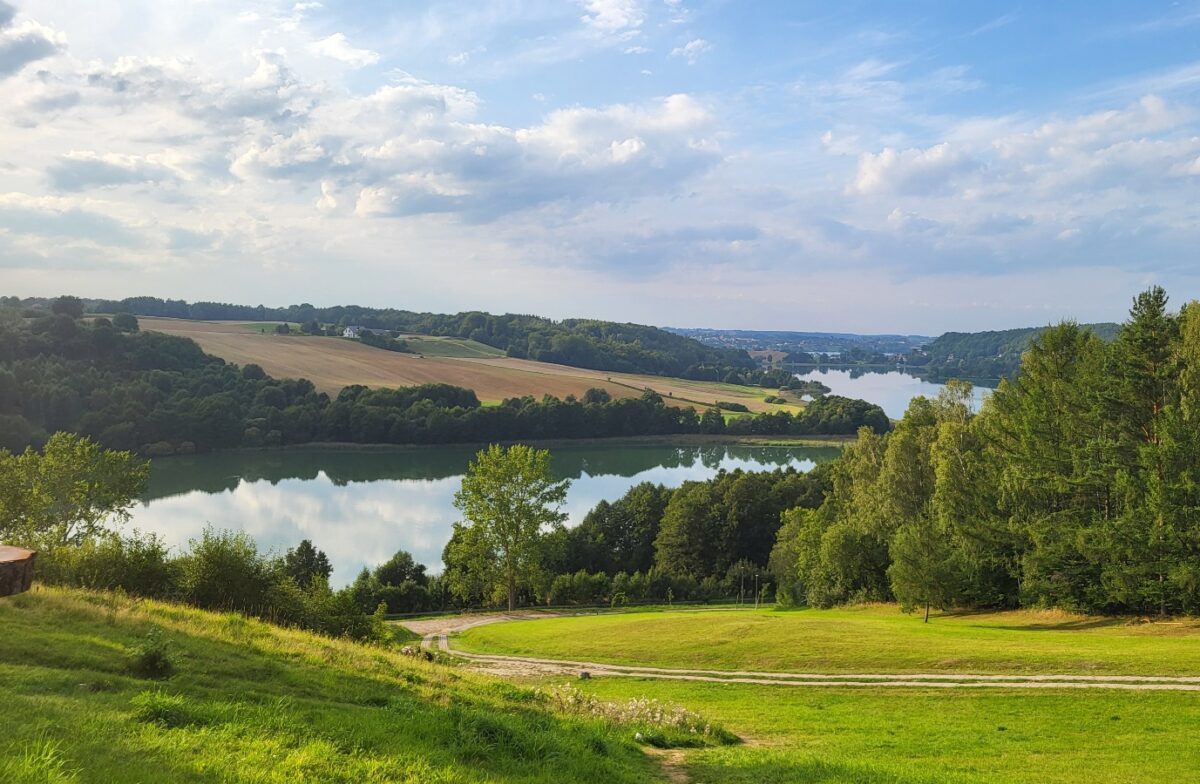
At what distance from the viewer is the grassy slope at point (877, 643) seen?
1683cm

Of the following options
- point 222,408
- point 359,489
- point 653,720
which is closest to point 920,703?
point 653,720

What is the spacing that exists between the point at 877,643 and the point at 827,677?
115 inches

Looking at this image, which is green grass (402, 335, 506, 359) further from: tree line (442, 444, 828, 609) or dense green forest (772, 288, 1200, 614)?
dense green forest (772, 288, 1200, 614)

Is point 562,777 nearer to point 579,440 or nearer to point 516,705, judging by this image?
point 516,705

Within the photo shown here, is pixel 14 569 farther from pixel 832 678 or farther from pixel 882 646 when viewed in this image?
pixel 882 646

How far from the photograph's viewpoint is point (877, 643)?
65.0 feet

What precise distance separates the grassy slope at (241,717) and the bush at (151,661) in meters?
0.14

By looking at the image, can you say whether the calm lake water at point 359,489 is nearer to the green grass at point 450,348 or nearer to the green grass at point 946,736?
the green grass at point 946,736

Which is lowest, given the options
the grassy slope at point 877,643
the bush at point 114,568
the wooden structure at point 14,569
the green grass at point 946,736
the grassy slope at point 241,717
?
the grassy slope at point 877,643

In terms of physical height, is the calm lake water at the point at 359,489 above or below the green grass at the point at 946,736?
below

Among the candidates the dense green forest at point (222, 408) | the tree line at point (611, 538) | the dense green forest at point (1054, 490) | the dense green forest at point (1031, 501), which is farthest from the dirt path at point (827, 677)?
the dense green forest at point (222, 408)

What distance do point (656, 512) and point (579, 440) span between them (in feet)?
154

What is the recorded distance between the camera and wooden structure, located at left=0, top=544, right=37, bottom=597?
887 centimetres

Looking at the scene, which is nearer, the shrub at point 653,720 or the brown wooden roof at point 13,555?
the brown wooden roof at point 13,555
